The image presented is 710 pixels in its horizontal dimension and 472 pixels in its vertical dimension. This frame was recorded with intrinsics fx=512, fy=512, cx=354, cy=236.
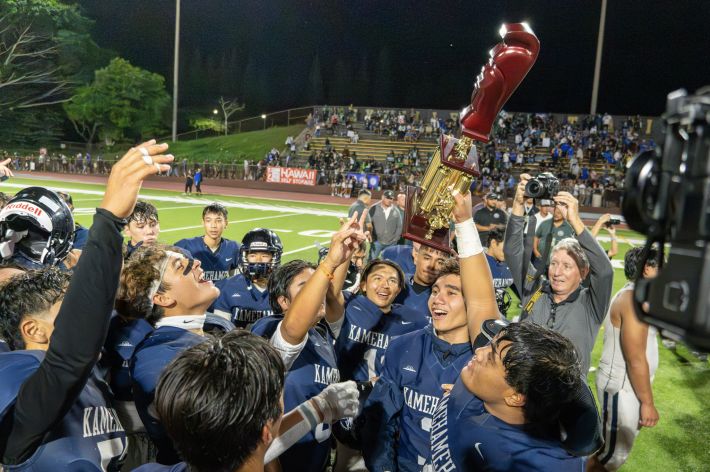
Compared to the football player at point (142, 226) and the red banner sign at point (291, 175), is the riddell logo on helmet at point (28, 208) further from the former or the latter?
the red banner sign at point (291, 175)

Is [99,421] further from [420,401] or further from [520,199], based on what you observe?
[520,199]

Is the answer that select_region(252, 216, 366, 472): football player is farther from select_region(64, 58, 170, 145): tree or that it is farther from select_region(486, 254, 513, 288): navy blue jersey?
select_region(64, 58, 170, 145): tree

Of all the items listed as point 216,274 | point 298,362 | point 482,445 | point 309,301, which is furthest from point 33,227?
point 216,274

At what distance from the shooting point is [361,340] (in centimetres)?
371

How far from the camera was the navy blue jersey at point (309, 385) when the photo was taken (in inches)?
102

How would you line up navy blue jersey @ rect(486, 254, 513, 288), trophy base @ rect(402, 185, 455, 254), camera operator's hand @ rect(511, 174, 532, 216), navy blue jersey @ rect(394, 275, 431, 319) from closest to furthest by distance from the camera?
1. trophy base @ rect(402, 185, 455, 254)
2. camera operator's hand @ rect(511, 174, 532, 216)
3. navy blue jersey @ rect(394, 275, 431, 319)
4. navy blue jersey @ rect(486, 254, 513, 288)

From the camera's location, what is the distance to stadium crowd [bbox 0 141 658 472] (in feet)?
4.94

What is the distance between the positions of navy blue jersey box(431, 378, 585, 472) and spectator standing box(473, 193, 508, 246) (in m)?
7.45

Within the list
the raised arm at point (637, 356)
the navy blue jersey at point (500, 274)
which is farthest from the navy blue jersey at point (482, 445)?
the navy blue jersey at point (500, 274)

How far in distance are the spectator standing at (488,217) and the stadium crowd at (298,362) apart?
504cm

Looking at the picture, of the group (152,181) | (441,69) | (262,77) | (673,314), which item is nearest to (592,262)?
(673,314)

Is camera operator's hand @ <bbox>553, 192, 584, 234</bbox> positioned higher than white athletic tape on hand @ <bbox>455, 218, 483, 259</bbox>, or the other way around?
camera operator's hand @ <bbox>553, 192, 584, 234</bbox>

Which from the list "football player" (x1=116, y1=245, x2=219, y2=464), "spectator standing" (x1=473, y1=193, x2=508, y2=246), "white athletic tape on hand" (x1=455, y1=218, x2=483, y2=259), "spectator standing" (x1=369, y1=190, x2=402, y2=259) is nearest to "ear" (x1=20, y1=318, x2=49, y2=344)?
"football player" (x1=116, y1=245, x2=219, y2=464)

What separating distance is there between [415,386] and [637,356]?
160 centimetres
